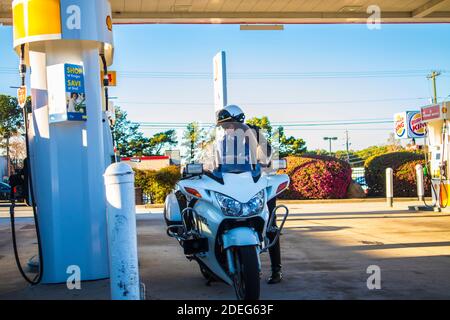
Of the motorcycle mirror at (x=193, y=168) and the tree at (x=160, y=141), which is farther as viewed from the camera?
the tree at (x=160, y=141)

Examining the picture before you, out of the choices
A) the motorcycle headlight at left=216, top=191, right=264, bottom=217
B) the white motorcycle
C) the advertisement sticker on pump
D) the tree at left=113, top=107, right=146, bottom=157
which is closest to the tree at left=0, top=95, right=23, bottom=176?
the tree at left=113, top=107, right=146, bottom=157

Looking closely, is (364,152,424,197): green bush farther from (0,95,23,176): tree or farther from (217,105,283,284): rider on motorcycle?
(0,95,23,176): tree

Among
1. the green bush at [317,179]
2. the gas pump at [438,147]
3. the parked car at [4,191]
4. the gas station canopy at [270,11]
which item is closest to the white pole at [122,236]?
the gas station canopy at [270,11]

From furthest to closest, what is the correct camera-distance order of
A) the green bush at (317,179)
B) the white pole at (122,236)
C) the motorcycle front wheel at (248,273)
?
the green bush at (317,179) < the motorcycle front wheel at (248,273) < the white pole at (122,236)

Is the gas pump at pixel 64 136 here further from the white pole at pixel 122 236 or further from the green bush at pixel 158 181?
the green bush at pixel 158 181

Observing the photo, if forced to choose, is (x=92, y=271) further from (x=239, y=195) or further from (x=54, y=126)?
(x=239, y=195)

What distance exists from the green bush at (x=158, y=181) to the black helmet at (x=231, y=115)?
16.0 metres

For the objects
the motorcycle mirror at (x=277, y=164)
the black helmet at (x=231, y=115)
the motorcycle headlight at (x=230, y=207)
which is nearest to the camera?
the motorcycle headlight at (x=230, y=207)

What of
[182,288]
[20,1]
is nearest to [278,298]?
[182,288]

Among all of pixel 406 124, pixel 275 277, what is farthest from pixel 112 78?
pixel 406 124

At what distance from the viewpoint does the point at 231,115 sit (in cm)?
600

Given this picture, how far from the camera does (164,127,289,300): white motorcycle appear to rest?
508cm

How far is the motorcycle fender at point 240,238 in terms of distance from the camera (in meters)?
5.06

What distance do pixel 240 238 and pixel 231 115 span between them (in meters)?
1.49
